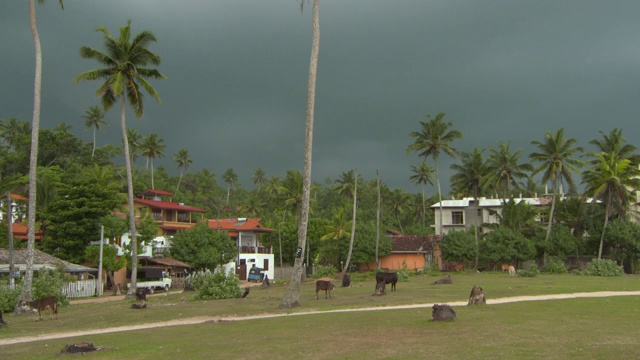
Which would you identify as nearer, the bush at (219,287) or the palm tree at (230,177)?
the bush at (219,287)

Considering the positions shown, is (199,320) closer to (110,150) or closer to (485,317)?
(485,317)

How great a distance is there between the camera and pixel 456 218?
8725cm

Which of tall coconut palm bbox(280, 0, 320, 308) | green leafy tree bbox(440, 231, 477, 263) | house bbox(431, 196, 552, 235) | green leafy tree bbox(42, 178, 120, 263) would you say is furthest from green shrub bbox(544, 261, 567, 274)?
green leafy tree bbox(42, 178, 120, 263)

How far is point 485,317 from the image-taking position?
17.9 metres

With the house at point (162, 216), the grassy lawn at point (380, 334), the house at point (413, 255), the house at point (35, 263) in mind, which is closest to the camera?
the grassy lawn at point (380, 334)

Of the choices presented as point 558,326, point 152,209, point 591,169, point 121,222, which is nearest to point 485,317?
point 558,326

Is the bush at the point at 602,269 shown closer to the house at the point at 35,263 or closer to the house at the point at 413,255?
the house at the point at 413,255

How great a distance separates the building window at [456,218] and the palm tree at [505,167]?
12.8 metres

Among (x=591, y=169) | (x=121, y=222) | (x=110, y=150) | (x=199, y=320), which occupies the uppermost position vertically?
(x=110, y=150)

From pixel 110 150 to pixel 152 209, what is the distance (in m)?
22.9

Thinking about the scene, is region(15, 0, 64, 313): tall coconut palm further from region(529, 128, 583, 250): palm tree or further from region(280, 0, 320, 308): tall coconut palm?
region(529, 128, 583, 250): palm tree

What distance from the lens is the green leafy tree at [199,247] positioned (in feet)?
188

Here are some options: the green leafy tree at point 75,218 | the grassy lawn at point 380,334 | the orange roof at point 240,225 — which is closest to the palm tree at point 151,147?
the orange roof at point 240,225

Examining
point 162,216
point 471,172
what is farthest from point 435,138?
point 162,216
